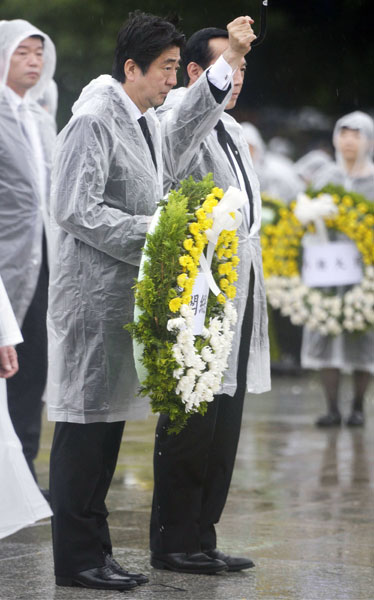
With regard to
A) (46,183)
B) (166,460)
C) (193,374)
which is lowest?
(166,460)

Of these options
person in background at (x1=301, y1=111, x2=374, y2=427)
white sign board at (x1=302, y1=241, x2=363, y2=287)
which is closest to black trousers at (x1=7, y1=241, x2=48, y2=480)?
white sign board at (x1=302, y1=241, x2=363, y2=287)

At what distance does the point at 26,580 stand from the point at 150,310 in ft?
3.87

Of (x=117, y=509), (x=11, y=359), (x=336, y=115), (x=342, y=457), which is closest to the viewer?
(x=11, y=359)

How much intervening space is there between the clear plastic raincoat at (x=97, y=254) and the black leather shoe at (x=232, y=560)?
73cm

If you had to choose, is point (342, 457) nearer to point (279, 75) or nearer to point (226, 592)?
point (226, 592)

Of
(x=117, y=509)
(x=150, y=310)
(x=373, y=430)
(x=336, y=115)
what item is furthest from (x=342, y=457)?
(x=336, y=115)

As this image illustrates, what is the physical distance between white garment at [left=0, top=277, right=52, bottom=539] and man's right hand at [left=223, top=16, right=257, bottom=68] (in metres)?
1.26

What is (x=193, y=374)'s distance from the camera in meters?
4.87

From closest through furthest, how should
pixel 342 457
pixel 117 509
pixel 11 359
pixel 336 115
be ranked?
pixel 11 359, pixel 117 509, pixel 342 457, pixel 336 115

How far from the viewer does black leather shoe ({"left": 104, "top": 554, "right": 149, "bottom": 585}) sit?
5109mm

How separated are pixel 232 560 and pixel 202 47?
2118 mm

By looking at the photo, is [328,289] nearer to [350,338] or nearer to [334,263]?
[334,263]

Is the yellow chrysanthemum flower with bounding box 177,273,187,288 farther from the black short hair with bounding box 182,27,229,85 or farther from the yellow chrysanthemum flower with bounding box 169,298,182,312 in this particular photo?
the black short hair with bounding box 182,27,229,85

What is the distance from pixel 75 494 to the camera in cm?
509
